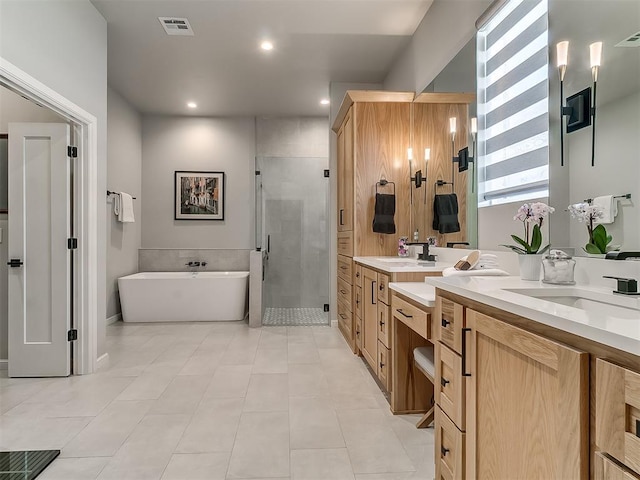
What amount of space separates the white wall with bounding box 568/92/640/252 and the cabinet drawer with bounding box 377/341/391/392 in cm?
130

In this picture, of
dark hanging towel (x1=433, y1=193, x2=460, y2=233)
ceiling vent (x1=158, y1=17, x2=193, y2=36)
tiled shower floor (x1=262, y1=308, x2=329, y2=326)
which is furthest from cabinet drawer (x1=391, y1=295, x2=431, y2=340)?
ceiling vent (x1=158, y1=17, x2=193, y2=36)

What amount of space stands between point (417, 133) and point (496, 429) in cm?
277

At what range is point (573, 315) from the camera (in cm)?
82

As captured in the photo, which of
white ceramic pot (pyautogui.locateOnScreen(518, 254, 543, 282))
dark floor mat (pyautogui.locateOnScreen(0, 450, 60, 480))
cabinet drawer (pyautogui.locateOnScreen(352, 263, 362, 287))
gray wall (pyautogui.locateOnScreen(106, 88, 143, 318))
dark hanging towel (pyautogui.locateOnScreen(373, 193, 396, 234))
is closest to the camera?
white ceramic pot (pyautogui.locateOnScreen(518, 254, 543, 282))

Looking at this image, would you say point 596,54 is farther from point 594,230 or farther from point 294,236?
point 294,236

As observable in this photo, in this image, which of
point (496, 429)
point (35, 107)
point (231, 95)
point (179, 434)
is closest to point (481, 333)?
point (496, 429)

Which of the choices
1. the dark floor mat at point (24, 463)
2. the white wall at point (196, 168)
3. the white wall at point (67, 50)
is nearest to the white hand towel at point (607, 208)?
the dark floor mat at point (24, 463)

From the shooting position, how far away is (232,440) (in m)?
1.95

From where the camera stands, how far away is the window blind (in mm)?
1803

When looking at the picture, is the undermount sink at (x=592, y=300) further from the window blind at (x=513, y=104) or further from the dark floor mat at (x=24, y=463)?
the dark floor mat at (x=24, y=463)

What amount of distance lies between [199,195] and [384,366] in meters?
4.10

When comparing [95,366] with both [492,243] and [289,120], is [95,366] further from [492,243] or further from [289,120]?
[289,120]

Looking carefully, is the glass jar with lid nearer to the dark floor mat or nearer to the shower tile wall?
the dark floor mat

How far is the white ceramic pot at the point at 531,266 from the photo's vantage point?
1.53 metres
